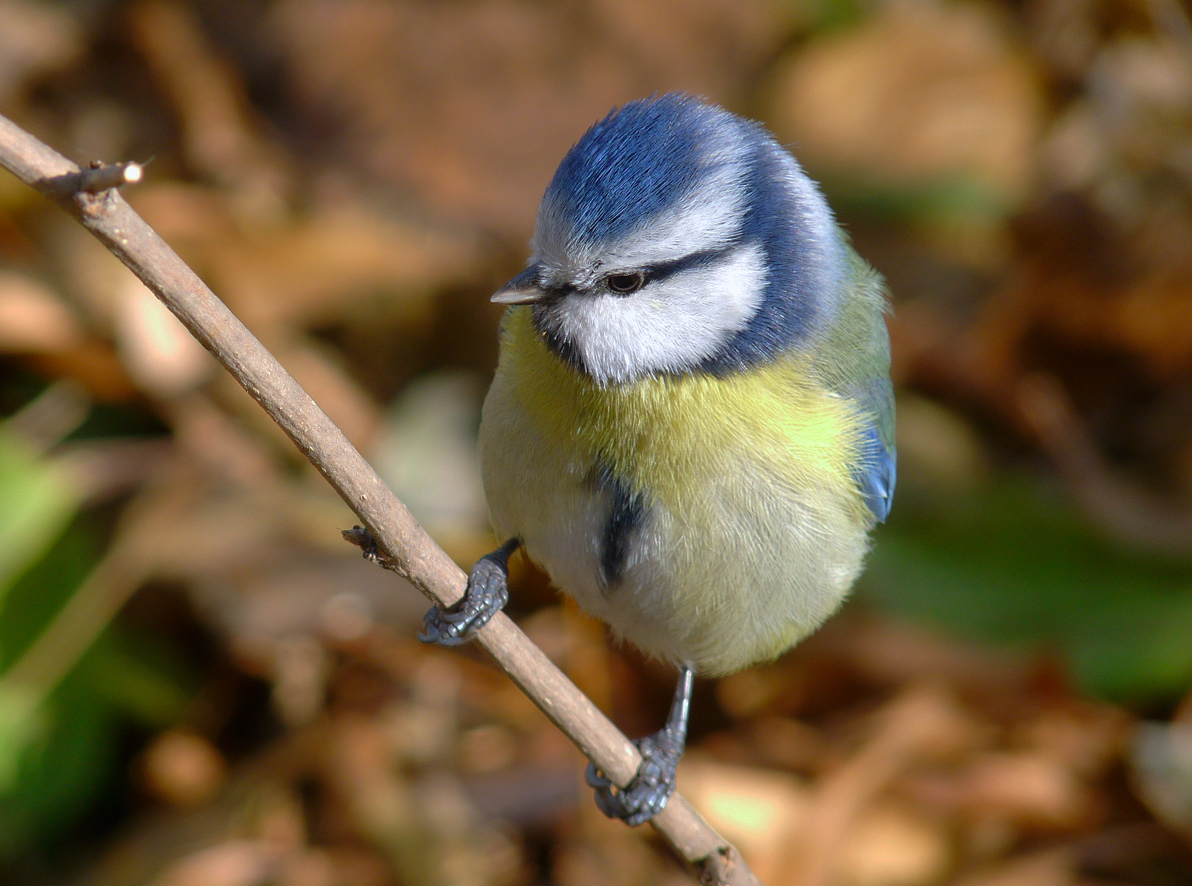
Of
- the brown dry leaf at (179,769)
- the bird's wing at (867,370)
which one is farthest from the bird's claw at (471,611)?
the brown dry leaf at (179,769)

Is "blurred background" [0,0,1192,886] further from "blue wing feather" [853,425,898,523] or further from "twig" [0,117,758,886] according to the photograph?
"twig" [0,117,758,886]

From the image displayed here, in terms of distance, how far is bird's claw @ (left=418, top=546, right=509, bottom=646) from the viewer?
1.10 m

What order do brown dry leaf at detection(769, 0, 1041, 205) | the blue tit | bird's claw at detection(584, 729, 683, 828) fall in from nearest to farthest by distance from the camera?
the blue tit
bird's claw at detection(584, 729, 683, 828)
brown dry leaf at detection(769, 0, 1041, 205)

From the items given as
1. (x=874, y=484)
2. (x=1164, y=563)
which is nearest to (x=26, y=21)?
(x=874, y=484)

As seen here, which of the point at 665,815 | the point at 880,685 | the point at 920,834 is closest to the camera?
the point at 665,815

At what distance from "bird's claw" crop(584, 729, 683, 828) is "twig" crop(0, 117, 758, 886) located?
53mm

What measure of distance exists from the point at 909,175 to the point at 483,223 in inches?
39.8

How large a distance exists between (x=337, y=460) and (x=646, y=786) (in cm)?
55

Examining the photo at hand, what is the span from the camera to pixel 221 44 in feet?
8.79

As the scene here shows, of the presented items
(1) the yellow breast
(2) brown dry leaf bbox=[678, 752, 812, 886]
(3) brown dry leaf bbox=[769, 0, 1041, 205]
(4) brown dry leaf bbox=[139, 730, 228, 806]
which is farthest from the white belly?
(3) brown dry leaf bbox=[769, 0, 1041, 205]

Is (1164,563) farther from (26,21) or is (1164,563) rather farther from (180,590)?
(26,21)

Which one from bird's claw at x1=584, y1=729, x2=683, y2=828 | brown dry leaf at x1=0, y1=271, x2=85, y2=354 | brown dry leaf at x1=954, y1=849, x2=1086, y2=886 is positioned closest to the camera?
bird's claw at x1=584, y1=729, x2=683, y2=828

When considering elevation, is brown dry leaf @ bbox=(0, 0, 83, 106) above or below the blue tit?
above

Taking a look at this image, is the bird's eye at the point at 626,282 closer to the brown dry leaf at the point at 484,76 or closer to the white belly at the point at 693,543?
the white belly at the point at 693,543
